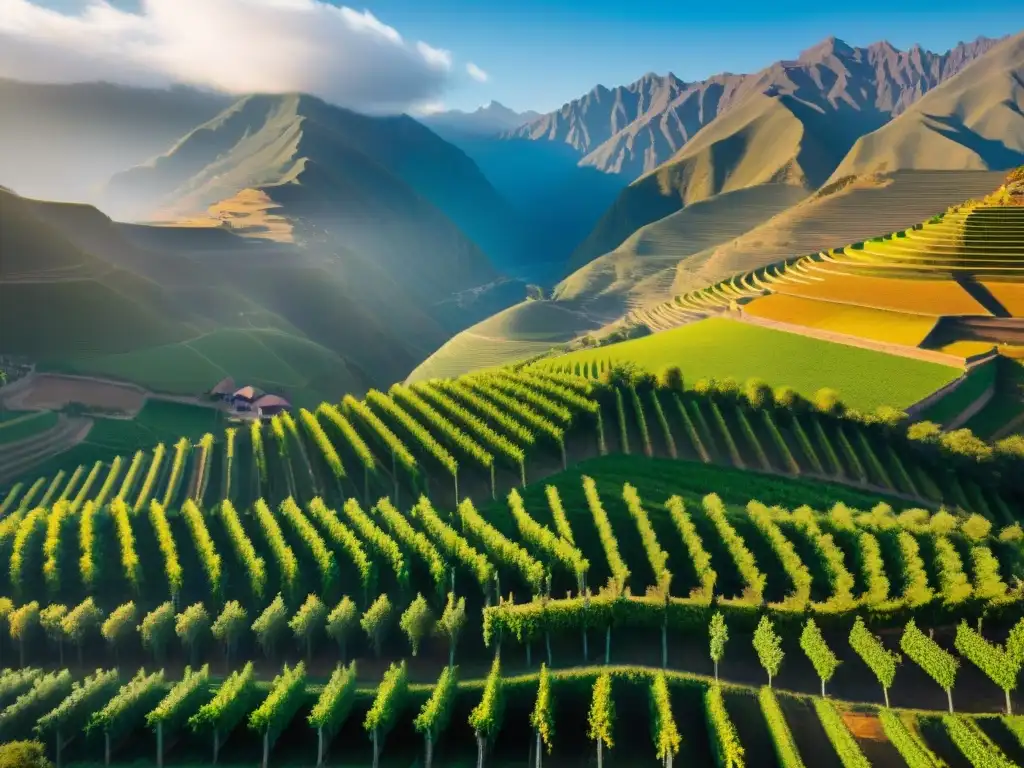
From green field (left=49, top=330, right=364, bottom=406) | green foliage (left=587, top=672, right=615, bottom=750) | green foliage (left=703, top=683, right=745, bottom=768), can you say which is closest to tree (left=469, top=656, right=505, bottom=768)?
green foliage (left=587, top=672, right=615, bottom=750)

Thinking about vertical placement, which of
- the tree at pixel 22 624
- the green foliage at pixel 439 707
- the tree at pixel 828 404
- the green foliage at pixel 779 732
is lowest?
the tree at pixel 22 624

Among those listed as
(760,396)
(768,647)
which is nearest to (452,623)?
(768,647)

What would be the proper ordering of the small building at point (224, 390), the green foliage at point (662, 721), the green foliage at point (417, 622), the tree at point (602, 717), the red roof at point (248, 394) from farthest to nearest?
the small building at point (224, 390), the red roof at point (248, 394), the green foliage at point (417, 622), the tree at point (602, 717), the green foliage at point (662, 721)

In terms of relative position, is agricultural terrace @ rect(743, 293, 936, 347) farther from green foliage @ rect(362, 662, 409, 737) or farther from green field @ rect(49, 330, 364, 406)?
green field @ rect(49, 330, 364, 406)

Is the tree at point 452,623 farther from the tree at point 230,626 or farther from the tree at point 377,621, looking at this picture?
the tree at point 230,626

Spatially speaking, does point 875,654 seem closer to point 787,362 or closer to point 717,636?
point 717,636

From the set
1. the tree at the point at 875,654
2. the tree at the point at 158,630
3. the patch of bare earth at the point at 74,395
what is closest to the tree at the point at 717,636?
the tree at the point at 875,654

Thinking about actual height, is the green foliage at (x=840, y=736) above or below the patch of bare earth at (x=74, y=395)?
below
